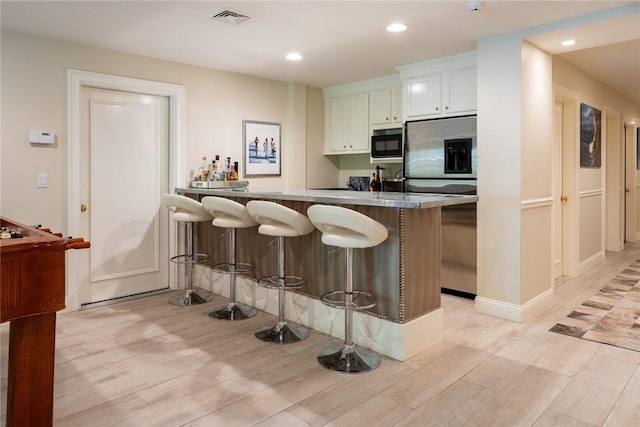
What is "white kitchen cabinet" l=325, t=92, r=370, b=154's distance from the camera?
5.39 m

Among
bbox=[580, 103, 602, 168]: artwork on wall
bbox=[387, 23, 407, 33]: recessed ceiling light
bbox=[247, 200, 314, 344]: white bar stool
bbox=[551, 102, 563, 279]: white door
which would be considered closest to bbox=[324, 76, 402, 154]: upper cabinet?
bbox=[387, 23, 407, 33]: recessed ceiling light

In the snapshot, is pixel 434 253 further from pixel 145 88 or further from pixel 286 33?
pixel 145 88

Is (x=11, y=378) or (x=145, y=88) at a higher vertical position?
(x=145, y=88)

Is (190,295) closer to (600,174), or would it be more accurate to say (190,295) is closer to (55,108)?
(55,108)

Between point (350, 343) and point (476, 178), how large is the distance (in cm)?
203

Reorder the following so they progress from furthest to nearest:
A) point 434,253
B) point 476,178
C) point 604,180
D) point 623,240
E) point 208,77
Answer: point 623,240
point 604,180
point 208,77
point 476,178
point 434,253

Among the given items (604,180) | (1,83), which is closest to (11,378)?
(1,83)

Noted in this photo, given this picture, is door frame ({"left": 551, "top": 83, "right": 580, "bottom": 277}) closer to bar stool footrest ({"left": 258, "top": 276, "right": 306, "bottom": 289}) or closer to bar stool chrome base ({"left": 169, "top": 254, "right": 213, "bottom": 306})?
bar stool footrest ({"left": 258, "top": 276, "right": 306, "bottom": 289})

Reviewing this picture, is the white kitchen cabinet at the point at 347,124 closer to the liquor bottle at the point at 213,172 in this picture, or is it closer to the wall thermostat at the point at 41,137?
the liquor bottle at the point at 213,172

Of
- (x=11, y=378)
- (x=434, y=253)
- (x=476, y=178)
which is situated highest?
(x=476, y=178)

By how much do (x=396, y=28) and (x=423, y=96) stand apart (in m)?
1.18

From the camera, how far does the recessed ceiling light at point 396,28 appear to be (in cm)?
330

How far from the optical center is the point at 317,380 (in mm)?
2527

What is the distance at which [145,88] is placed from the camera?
13.7 ft
